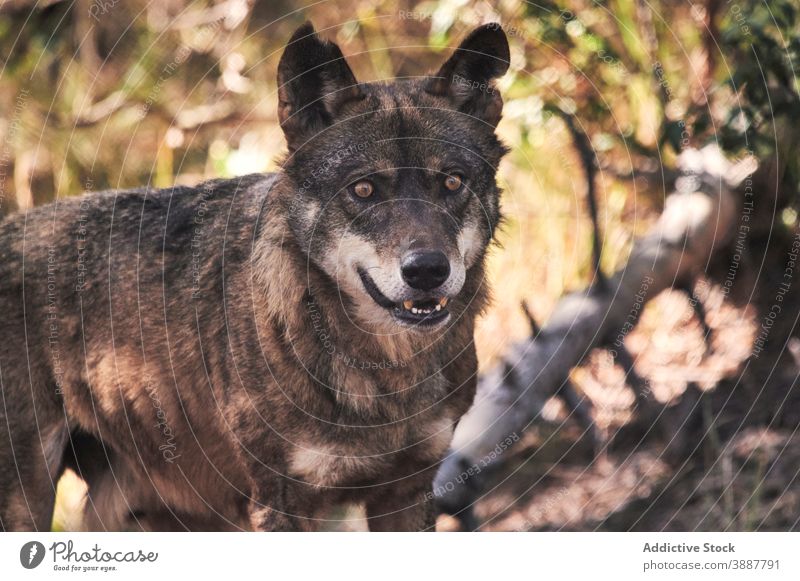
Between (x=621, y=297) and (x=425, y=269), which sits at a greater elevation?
(x=621, y=297)

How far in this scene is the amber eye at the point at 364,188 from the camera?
5.45 meters

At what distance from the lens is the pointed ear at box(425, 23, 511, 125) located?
568 centimetres

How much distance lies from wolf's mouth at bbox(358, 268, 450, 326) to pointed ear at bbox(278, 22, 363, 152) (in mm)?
968

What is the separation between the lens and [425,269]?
16.7 feet

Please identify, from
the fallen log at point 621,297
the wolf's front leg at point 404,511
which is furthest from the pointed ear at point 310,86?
the fallen log at point 621,297

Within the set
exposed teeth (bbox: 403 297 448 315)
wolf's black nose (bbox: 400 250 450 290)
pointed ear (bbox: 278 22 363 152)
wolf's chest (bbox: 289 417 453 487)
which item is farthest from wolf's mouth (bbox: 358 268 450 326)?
pointed ear (bbox: 278 22 363 152)

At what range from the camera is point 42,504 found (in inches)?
249

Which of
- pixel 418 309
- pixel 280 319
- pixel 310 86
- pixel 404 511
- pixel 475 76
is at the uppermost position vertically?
pixel 475 76

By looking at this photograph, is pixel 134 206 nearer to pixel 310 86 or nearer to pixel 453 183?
pixel 310 86

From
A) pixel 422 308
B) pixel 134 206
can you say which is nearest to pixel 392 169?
pixel 422 308

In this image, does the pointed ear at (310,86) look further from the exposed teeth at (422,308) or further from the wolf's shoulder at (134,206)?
the exposed teeth at (422,308)

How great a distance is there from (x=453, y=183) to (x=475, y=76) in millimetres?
711

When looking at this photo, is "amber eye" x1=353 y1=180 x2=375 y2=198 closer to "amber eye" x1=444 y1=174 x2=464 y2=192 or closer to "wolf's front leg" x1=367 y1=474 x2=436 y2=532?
"amber eye" x1=444 y1=174 x2=464 y2=192
